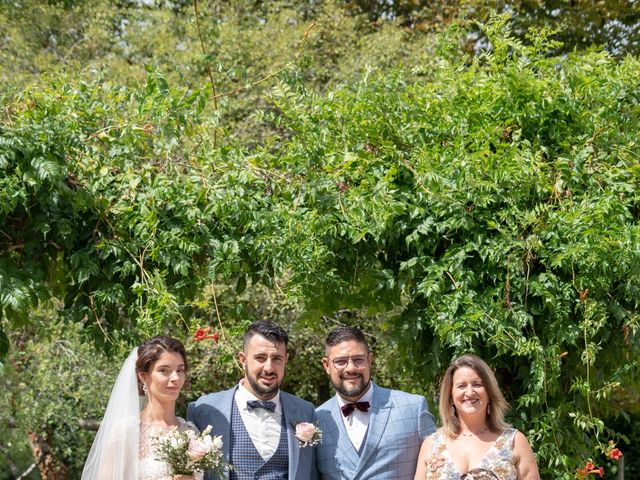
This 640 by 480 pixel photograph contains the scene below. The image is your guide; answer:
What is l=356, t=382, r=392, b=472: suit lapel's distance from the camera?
164 inches

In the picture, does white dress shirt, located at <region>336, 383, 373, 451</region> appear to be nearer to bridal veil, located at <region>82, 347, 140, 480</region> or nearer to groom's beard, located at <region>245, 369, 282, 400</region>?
groom's beard, located at <region>245, 369, 282, 400</region>

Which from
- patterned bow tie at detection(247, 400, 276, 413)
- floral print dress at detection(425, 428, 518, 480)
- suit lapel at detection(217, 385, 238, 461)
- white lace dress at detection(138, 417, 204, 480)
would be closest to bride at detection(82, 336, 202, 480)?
white lace dress at detection(138, 417, 204, 480)

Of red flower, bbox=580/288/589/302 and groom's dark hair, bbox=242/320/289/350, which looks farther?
red flower, bbox=580/288/589/302

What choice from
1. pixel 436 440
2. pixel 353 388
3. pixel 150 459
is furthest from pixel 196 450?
pixel 436 440

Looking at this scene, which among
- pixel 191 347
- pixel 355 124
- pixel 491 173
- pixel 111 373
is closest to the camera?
pixel 491 173

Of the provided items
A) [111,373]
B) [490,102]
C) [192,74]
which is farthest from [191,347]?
[490,102]

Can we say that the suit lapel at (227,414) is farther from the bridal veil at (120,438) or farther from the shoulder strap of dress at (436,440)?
the shoulder strap of dress at (436,440)

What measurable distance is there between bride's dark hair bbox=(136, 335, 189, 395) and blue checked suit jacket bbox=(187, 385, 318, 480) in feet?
0.76

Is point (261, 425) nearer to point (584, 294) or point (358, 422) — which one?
point (358, 422)

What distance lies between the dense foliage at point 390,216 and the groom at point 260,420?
72 cm

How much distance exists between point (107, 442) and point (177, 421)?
0.31 m

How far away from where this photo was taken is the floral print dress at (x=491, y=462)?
3979mm

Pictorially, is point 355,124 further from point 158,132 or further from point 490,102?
point 158,132

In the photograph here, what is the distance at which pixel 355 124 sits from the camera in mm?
5211
